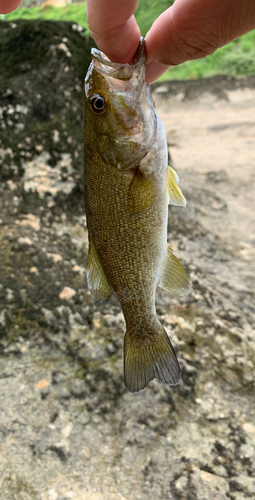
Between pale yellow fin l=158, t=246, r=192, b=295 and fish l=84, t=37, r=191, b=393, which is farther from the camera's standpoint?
pale yellow fin l=158, t=246, r=192, b=295

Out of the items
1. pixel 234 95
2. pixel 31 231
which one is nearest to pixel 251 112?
pixel 234 95

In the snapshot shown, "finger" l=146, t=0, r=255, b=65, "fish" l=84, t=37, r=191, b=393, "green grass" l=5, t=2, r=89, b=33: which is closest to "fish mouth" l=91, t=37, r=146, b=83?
"fish" l=84, t=37, r=191, b=393

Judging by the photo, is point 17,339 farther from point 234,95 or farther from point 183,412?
point 234,95

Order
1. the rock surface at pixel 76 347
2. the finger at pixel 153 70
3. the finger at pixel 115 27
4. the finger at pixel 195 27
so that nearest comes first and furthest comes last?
the finger at pixel 115 27 → the finger at pixel 195 27 → the finger at pixel 153 70 → the rock surface at pixel 76 347

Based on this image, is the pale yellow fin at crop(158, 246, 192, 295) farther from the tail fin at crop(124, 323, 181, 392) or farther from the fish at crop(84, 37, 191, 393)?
the tail fin at crop(124, 323, 181, 392)

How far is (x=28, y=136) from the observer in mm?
3352

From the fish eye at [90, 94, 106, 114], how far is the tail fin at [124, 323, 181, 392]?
3.10ft

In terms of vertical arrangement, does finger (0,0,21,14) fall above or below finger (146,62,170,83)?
above

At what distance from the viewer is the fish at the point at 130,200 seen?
50.3 inches

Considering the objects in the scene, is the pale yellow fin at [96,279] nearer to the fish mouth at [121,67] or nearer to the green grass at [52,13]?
the fish mouth at [121,67]

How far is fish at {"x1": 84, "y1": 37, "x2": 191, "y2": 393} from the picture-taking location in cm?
128

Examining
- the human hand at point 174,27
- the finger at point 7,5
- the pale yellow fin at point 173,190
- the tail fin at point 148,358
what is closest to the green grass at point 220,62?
the finger at point 7,5

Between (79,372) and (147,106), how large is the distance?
Answer: 1694 millimetres

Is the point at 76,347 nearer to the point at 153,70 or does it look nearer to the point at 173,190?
the point at 173,190
